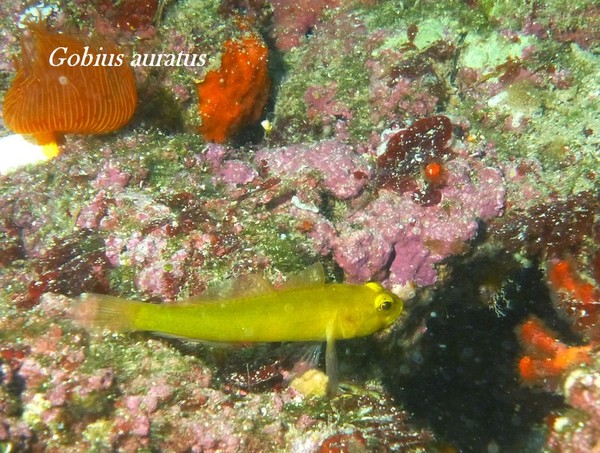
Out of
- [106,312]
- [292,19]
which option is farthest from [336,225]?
[292,19]

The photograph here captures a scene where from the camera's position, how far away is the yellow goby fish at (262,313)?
8.34 ft

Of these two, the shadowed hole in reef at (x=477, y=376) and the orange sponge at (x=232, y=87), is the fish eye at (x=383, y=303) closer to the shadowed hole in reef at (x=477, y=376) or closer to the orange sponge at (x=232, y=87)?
the shadowed hole in reef at (x=477, y=376)

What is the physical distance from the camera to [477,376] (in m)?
5.71

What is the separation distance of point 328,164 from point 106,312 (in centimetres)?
233

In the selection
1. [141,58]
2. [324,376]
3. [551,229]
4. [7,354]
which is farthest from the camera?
[141,58]

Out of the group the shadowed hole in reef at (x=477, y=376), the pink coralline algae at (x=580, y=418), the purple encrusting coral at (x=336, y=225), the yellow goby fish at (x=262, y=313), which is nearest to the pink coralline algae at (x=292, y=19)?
the purple encrusting coral at (x=336, y=225)

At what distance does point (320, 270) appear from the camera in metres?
2.86

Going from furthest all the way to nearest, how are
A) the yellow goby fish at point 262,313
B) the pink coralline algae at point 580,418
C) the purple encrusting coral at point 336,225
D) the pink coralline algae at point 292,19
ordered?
the pink coralline algae at point 292,19 → the purple encrusting coral at point 336,225 → the yellow goby fish at point 262,313 → the pink coralline algae at point 580,418

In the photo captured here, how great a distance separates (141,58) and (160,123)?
0.73 m

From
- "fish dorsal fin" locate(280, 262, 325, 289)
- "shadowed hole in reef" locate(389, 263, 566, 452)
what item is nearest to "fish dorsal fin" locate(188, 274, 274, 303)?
"fish dorsal fin" locate(280, 262, 325, 289)

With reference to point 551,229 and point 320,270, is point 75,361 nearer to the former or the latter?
point 320,270

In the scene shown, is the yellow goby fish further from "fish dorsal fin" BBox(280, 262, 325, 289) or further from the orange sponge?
the orange sponge

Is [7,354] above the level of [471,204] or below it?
below

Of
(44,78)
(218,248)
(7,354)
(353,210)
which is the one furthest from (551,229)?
(44,78)
